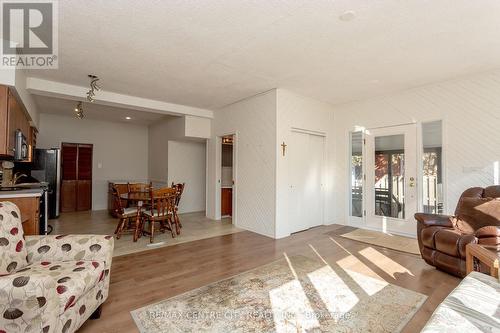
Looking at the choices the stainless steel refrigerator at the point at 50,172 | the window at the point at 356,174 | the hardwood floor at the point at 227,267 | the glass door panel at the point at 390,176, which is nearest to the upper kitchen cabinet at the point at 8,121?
the hardwood floor at the point at 227,267

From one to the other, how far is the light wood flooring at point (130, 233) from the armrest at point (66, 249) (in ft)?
5.13

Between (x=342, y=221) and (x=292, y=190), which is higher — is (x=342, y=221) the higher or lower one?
the lower one

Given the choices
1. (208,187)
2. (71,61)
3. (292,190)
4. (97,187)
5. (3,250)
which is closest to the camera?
(3,250)

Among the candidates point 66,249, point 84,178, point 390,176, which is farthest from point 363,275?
point 84,178

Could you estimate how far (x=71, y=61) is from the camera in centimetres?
339

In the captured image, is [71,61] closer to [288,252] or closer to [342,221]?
[288,252]

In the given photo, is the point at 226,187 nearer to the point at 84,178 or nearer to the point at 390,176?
the point at 390,176

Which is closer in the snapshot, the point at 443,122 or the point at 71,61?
the point at 71,61

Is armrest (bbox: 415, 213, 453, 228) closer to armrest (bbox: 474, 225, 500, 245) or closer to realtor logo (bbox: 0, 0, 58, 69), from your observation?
armrest (bbox: 474, 225, 500, 245)

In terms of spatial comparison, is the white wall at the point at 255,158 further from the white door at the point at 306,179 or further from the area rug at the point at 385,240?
the area rug at the point at 385,240

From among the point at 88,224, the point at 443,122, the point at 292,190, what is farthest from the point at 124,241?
the point at 443,122

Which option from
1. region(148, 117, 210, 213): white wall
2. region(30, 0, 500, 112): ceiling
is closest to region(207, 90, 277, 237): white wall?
region(30, 0, 500, 112): ceiling

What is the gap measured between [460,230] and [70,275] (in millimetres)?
4119

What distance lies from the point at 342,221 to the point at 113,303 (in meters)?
4.62
